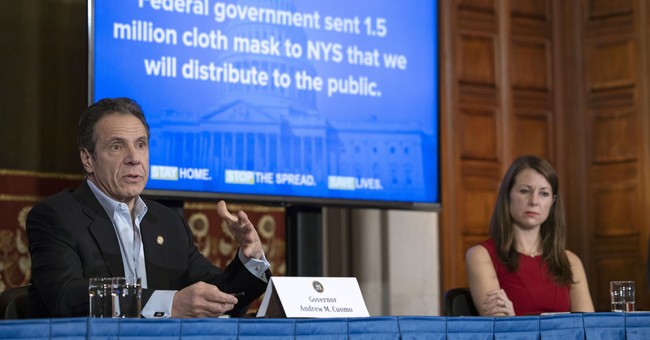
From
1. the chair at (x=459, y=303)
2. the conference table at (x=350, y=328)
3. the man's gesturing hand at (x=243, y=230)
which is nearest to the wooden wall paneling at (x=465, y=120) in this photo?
the chair at (x=459, y=303)

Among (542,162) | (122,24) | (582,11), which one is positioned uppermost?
(582,11)

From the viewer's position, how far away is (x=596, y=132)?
24.5ft

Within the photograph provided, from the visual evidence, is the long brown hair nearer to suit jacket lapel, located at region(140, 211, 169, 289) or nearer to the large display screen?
the large display screen

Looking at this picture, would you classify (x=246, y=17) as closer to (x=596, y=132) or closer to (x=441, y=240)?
(x=441, y=240)

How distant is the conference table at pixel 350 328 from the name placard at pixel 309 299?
263 millimetres

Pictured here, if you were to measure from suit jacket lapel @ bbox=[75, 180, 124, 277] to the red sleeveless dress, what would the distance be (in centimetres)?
193

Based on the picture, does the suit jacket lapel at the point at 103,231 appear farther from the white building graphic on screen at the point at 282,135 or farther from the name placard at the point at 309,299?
the white building graphic on screen at the point at 282,135

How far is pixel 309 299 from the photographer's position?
110 inches

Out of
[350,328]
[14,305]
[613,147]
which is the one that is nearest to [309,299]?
[350,328]

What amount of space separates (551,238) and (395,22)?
1.39 meters

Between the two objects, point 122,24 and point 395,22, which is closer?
point 122,24

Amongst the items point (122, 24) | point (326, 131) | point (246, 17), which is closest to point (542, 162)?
point (326, 131)

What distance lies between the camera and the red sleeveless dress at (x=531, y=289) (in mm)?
4586

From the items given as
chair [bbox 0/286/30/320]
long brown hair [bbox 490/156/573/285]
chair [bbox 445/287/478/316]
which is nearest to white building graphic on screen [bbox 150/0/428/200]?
long brown hair [bbox 490/156/573/285]
